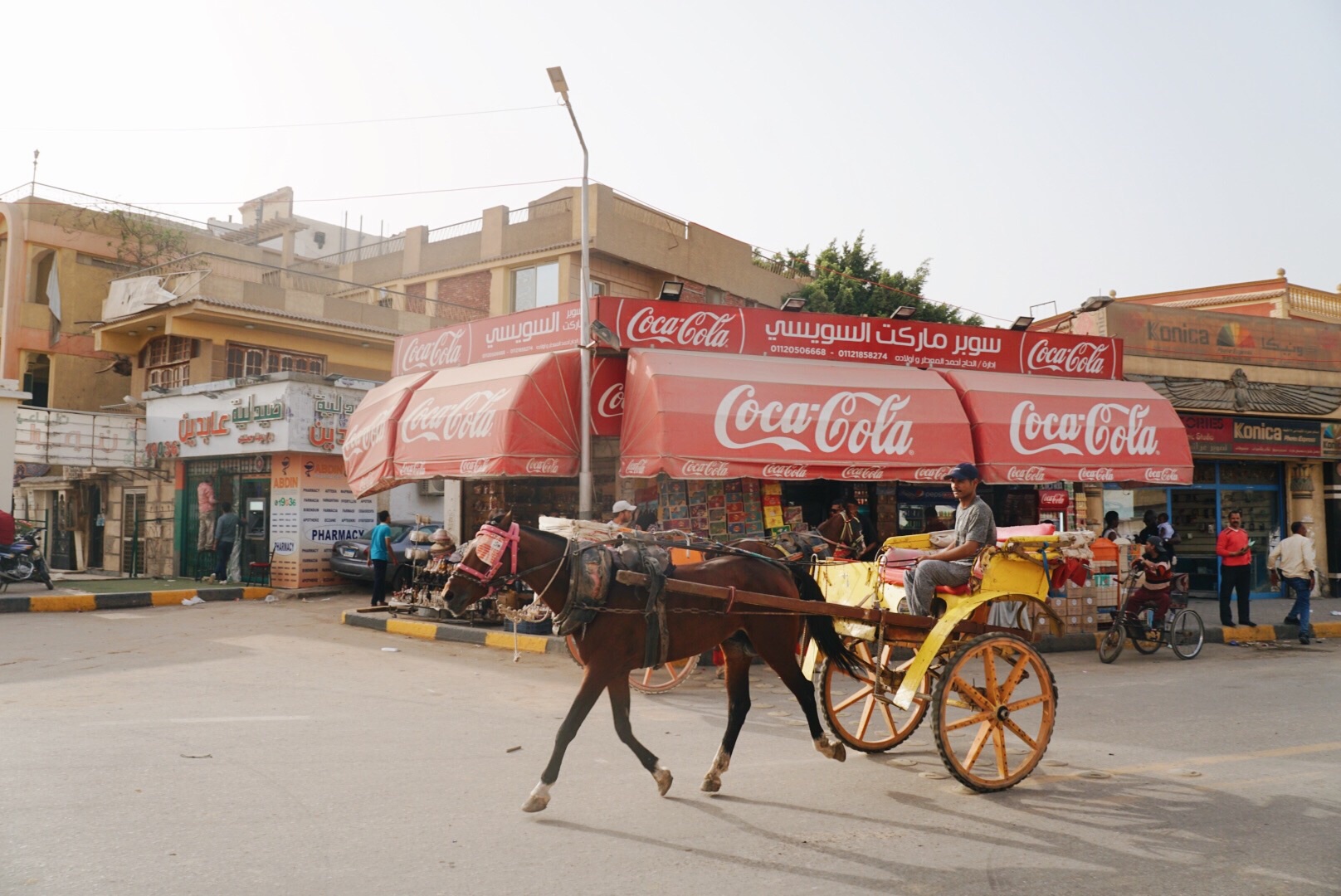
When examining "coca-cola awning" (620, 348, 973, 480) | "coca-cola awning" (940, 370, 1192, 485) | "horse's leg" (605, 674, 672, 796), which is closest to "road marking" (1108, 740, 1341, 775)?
"horse's leg" (605, 674, 672, 796)

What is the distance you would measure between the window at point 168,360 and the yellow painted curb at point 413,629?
13.3m

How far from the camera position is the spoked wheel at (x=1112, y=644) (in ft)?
41.5

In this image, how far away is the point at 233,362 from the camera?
985 inches

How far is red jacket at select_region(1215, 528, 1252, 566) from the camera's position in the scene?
14.6 meters

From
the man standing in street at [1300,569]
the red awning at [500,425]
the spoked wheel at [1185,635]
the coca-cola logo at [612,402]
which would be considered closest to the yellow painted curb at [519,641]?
the red awning at [500,425]

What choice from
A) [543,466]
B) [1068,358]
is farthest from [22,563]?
[1068,358]

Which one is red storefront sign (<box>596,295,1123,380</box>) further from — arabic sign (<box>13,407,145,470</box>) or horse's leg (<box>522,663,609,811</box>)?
arabic sign (<box>13,407,145,470</box>)

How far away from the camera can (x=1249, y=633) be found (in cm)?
1509

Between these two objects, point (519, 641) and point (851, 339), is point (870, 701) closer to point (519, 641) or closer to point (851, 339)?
point (519, 641)

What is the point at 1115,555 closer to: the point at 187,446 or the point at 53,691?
the point at 53,691

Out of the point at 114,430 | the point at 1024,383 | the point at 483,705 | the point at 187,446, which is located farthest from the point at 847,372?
the point at 114,430

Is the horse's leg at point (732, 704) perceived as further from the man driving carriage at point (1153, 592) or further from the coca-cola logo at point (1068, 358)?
the coca-cola logo at point (1068, 358)

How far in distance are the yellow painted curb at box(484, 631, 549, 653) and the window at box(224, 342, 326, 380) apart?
13.5 meters

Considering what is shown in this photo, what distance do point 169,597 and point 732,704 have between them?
1538 centimetres
